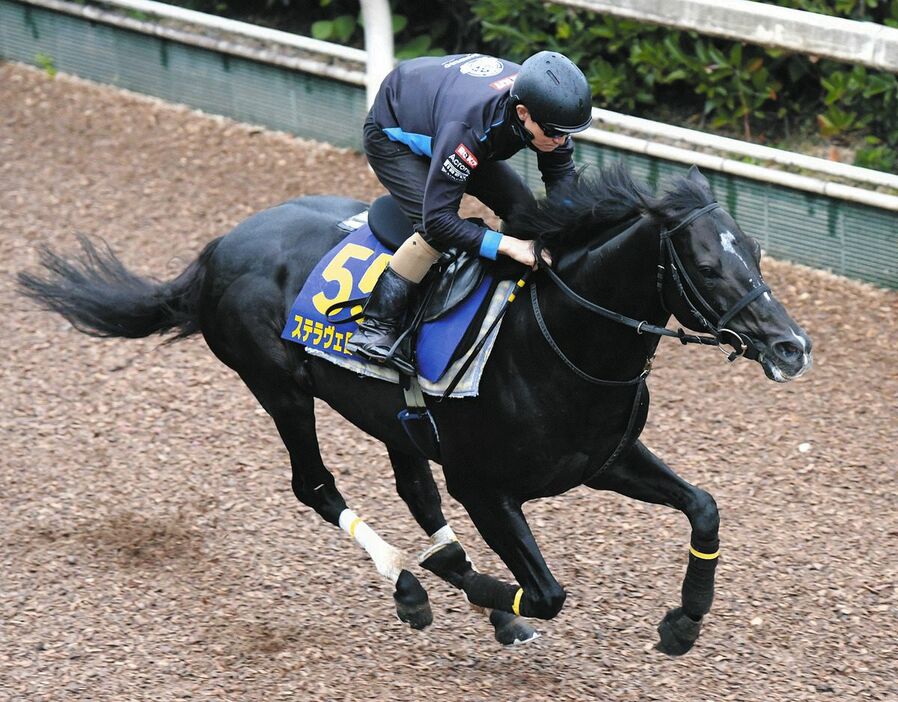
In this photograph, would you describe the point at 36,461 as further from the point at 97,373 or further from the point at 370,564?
the point at 370,564

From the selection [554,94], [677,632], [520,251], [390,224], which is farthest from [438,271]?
[677,632]

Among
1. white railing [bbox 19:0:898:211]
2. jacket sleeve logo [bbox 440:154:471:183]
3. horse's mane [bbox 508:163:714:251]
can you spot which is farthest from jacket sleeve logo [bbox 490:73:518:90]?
white railing [bbox 19:0:898:211]

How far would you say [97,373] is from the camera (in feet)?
25.6

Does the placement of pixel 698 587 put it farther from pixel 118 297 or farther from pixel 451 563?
pixel 118 297

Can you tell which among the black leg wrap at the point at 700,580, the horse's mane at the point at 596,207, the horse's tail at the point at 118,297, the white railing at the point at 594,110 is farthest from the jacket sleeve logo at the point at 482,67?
the white railing at the point at 594,110

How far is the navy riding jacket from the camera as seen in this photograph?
4.61 meters

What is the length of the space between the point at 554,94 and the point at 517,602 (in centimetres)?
187

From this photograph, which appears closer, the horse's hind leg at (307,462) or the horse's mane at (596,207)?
the horse's mane at (596,207)

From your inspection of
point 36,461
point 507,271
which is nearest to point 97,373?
point 36,461

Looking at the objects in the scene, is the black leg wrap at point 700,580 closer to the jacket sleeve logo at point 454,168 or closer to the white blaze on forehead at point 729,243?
the white blaze on forehead at point 729,243

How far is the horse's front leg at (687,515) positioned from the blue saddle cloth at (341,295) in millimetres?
805

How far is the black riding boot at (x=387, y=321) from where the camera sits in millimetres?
5027

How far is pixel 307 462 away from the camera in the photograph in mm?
5820

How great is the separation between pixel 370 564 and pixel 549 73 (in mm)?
2586
